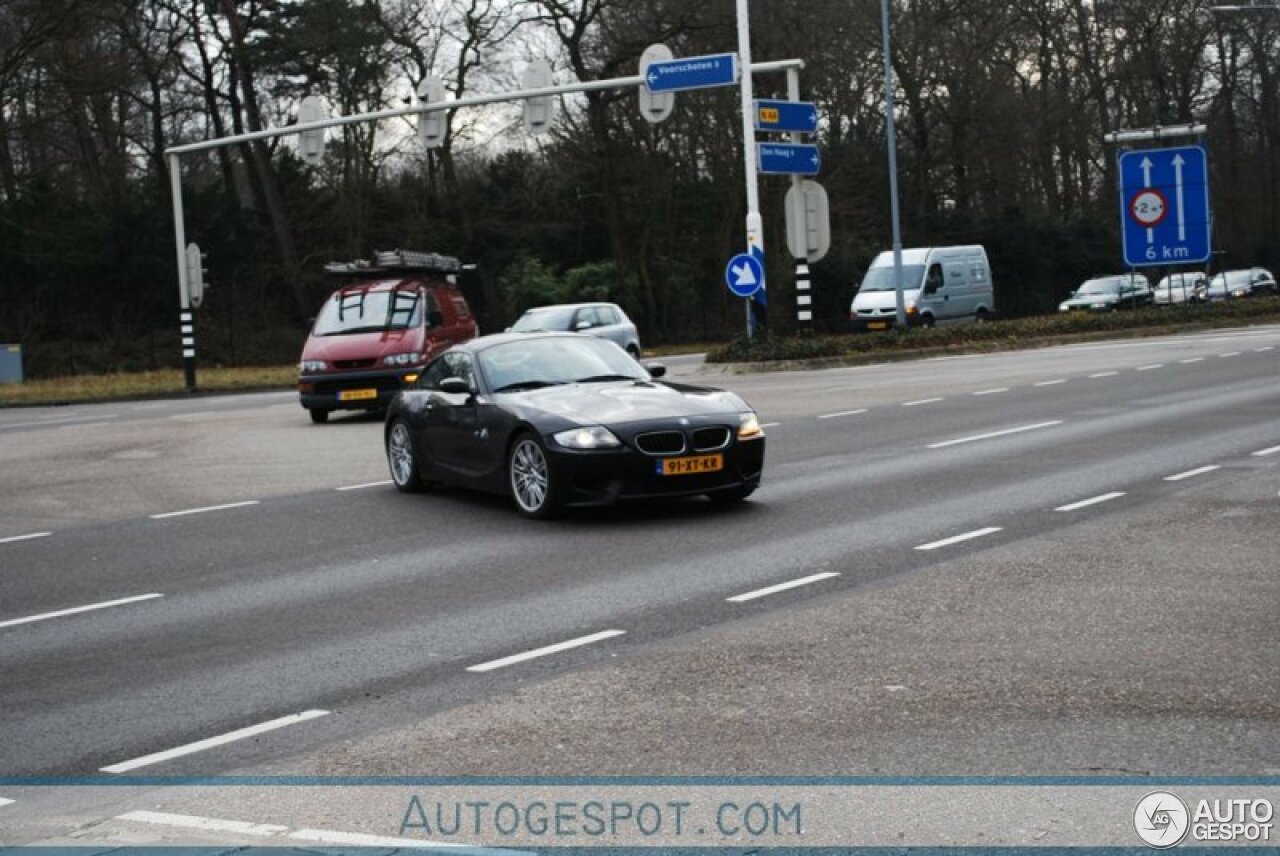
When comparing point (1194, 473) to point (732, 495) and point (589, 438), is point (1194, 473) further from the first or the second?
point (589, 438)

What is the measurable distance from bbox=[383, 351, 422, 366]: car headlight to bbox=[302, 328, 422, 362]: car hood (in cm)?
8

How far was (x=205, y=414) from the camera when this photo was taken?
27609mm

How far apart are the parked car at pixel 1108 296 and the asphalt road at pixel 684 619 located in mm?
38589

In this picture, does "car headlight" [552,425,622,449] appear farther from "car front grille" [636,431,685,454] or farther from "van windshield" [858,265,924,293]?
"van windshield" [858,265,924,293]

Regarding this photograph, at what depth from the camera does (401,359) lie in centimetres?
2438

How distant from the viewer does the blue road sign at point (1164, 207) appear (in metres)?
40.0

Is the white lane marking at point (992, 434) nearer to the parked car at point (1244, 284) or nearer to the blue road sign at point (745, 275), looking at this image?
the blue road sign at point (745, 275)

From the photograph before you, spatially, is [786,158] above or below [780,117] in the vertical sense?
below

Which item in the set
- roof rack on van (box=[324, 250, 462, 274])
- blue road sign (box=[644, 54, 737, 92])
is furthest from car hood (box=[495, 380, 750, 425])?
blue road sign (box=[644, 54, 737, 92])

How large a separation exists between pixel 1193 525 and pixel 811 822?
6817mm

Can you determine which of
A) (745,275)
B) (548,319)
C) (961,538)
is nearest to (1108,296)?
(745,275)

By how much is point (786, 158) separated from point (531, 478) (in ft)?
74.0

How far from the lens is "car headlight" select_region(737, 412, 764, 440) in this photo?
12.9m

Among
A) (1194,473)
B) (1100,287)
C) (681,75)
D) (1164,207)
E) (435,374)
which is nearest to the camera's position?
(1194,473)
